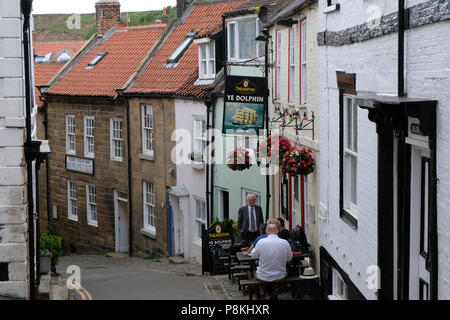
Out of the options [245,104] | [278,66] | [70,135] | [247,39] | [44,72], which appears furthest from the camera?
[44,72]

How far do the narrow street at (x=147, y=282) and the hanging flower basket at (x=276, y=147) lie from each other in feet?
9.71

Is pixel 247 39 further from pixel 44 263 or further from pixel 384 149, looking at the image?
pixel 384 149

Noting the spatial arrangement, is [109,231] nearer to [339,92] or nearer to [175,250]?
[175,250]

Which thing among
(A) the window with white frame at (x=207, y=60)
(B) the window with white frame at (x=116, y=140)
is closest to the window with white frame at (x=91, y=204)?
(B) the window with white frame at (x=116, y=140)

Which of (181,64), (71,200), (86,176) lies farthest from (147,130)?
(71,200)

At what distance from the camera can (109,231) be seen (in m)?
29.5

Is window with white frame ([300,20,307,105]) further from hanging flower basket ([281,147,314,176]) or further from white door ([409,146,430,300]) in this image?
white door ([409,146,430,300])

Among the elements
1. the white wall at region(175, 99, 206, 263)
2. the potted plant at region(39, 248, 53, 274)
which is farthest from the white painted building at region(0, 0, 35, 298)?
the white wall at region(175, 99, 206, 263)

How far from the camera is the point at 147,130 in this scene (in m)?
27.0

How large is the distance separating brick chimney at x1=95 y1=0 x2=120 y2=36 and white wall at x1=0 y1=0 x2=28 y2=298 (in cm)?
2296

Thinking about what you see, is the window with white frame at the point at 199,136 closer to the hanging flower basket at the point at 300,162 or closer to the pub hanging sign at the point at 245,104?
the pub hanging sign at the point at 245,104

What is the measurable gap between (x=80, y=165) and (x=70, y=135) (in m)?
1.53

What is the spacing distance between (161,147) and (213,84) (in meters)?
3.78

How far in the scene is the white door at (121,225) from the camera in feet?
95.6
